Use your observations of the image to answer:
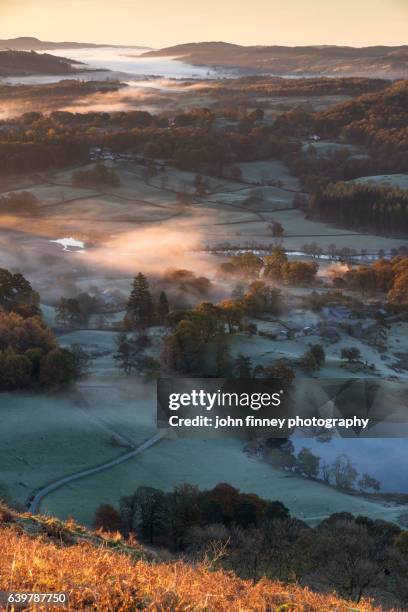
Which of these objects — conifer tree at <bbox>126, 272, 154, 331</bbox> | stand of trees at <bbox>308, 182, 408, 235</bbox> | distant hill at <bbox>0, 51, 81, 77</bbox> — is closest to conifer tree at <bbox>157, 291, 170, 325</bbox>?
conifer tree at <bbox>126, 272, 154, 331</bbox>

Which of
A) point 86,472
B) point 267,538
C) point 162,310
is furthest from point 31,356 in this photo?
point 267,538

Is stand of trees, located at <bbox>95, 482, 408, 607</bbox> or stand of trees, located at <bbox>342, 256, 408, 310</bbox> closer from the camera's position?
stand of trees, located at <bbox>95, 482, 408, 607</bbox>

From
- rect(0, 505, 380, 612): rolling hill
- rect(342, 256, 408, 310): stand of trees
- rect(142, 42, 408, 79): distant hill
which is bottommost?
rect(342, 256, 408, 310): stand of trees

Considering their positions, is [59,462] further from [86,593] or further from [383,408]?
[86,593]

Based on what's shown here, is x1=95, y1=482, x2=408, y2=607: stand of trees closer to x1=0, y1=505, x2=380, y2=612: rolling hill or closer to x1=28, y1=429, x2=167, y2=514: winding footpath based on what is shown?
x1=28, y1=429, x2=167, y2=514: winding footpath

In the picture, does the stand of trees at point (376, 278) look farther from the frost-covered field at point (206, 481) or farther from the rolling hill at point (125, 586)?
the rolling hill at point (125, 586)

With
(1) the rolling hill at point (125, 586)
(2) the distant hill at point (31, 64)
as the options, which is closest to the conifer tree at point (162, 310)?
(1) the rolling hill at point (125, 586)

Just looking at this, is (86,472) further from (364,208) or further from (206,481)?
(364,208)
